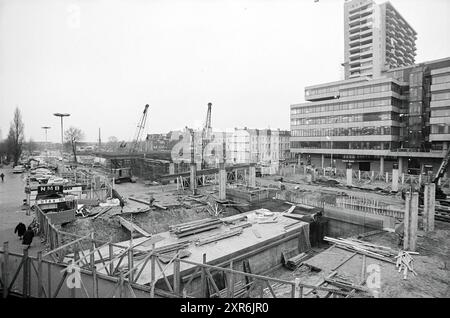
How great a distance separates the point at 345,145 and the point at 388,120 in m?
8.33

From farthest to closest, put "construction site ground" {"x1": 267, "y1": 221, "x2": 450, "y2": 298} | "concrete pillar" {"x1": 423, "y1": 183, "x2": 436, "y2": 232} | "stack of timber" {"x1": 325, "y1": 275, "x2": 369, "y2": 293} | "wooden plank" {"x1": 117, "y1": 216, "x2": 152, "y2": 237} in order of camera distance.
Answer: "wooden plank" {"x1": 117, "y1": 216, "x2": 152, "y2": 237}, "concrete pillar" {"x1": 423, "y1": 183, "x2": 436, "y2": 232}, "construction site ground" {"x1": 267, "y1": 221, "x2": 450, "y2": 298}, "stack of timber" {"x1": 325, "y1": 275, "x2": 369, "y2": 293}

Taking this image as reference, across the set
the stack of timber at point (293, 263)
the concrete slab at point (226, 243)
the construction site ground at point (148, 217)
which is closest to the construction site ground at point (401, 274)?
the stack of timber at point (293, 263)

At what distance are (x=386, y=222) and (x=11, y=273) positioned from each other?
1991 centimetres

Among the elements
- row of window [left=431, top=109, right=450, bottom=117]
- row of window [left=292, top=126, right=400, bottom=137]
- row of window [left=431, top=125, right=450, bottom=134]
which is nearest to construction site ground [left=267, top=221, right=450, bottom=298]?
row of window [left=431, top=125, right=450, bottom=134]

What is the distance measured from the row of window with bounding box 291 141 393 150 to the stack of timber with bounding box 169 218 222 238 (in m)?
39.2

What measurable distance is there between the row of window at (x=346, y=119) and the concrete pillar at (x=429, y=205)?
32180 millimetres

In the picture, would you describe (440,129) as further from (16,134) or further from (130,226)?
(16,134)

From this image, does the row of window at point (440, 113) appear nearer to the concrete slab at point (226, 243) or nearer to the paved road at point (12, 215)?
the concrete slab at point (226, 243)

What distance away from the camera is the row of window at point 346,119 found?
43.4 metres

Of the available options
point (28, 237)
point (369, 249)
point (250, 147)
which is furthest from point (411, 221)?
point (250, 147)

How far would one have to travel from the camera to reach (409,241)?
42.4 ft

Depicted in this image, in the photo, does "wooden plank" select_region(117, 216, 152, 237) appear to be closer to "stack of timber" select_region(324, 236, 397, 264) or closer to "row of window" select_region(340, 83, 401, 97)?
"stack of timber" select_region(324, 236, 397, 264)

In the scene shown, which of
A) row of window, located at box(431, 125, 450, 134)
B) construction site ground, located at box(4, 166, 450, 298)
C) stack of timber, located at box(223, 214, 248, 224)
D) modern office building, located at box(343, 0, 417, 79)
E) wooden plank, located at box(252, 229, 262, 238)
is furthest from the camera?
modern office building, located at box(343, 0, 417, 79)

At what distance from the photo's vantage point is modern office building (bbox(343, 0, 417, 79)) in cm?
6216
